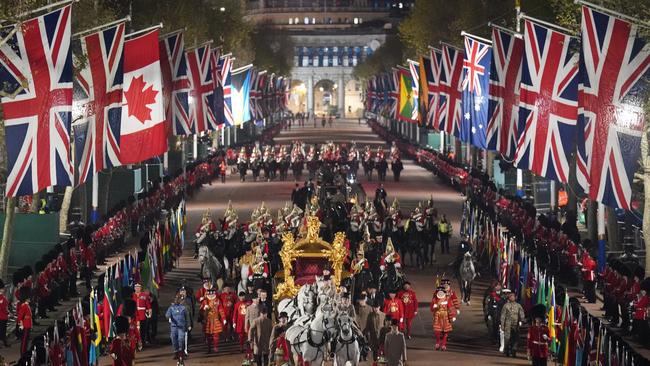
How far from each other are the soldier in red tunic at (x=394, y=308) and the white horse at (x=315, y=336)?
437 centimetres

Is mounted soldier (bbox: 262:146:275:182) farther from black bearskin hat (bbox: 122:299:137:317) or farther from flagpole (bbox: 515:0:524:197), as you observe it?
black bearskin hat (bbox: 122:299:137:317)

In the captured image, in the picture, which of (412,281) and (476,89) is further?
(476,89)

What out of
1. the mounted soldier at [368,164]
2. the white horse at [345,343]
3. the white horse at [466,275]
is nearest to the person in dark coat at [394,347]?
the white horse at [345,343]

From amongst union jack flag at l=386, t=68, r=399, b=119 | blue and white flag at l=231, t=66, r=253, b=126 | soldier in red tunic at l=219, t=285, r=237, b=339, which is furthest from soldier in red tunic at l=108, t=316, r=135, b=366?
union jack flag at l=386, t=68, r=399, b=119

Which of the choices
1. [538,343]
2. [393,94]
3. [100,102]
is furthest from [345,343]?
[393,94]

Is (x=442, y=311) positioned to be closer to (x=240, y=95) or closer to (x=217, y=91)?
(x=217, y=91)

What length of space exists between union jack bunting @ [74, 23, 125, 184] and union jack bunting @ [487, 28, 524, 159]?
10.3 meters

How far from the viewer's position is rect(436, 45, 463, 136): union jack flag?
56.9 m

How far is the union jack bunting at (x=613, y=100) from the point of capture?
92.7 ft

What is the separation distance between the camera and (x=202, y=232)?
3853cm

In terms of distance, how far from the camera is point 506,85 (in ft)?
141

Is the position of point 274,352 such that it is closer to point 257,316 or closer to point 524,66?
point 257,316

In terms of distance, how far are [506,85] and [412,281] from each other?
7.01 meters

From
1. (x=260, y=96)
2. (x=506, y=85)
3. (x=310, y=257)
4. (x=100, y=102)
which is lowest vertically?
(x=310, y=257)
